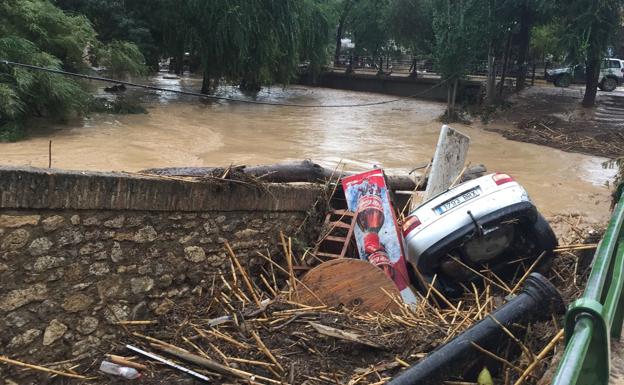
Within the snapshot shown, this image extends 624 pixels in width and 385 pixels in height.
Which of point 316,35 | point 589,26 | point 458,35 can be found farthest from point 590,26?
point 316,35

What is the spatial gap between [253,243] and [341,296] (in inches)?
37.5

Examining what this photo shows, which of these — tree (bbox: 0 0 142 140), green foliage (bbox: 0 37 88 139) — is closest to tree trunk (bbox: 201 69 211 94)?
tree (bbox: 0 0 142 140)

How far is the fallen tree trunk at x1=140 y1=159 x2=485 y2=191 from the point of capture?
462 centimetres

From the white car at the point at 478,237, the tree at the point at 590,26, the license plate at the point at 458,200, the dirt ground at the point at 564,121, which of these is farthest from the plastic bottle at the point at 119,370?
the tree at the point at 590,26

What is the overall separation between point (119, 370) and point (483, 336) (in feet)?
7.93

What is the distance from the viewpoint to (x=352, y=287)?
180 inches

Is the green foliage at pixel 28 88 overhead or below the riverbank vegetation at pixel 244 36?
below

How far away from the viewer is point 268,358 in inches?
151

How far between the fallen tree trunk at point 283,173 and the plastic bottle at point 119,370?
4.87 ft

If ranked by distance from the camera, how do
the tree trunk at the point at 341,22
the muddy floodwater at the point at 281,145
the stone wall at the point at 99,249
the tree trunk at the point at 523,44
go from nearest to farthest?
1. the stone wall at the point at 99,249
2. the muddy floodwater at the point at 281,145
3. the tree trunk at the point at 523,44
4. the tree trunk at the point at 341,22

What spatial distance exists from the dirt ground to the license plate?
47.4 feet

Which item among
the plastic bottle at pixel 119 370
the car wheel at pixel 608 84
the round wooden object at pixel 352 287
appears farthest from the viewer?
the car wheel at pixel 608 84

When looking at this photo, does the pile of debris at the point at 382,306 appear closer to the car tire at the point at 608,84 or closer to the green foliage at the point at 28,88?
the green foliage at the point at 28,88

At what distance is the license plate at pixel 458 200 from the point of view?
17.0ft
